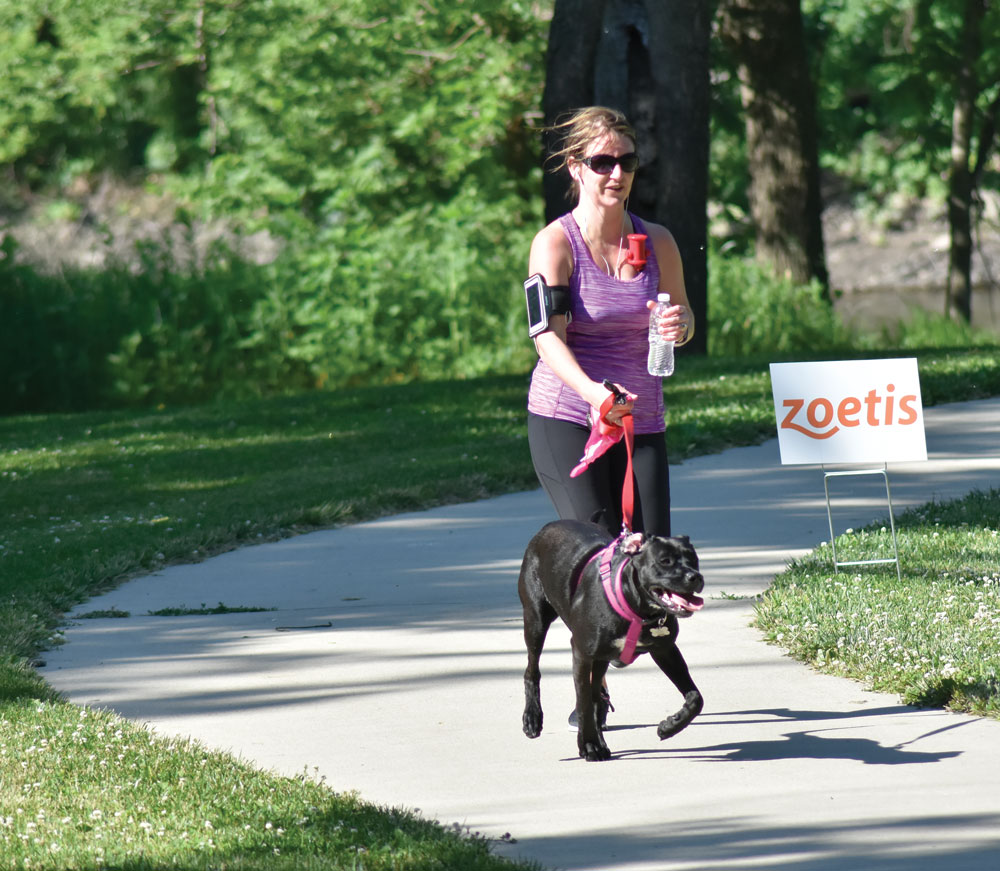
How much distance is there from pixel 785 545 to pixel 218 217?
55.3ft

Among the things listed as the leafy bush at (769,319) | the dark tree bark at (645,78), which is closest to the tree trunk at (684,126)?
the dark tree bark at (645,78)

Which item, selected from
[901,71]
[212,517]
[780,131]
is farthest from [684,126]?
[901,71]

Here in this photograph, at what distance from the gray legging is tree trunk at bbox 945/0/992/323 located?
15749mm

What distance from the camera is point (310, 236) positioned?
1908 cm

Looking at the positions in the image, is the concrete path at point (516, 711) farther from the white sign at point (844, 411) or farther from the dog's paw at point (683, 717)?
the white sign at point (844, 411)

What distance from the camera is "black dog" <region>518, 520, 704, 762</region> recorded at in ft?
13.0

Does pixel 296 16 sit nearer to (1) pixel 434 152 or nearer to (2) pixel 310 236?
(1) pixel 434 152

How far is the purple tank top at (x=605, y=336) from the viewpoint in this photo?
4582 mm

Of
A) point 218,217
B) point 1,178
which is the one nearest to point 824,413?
point 218,217

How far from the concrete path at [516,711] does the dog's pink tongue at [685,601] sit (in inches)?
23.1

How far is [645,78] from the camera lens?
13570 mm

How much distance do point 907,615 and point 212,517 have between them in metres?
4.40

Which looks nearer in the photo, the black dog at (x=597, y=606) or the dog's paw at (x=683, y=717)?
the black dog at (x=597, y=606)

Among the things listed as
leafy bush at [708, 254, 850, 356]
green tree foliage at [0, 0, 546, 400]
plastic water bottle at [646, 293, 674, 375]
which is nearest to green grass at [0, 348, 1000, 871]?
A: plastic water bottle at [646, 293, 674, 375]
